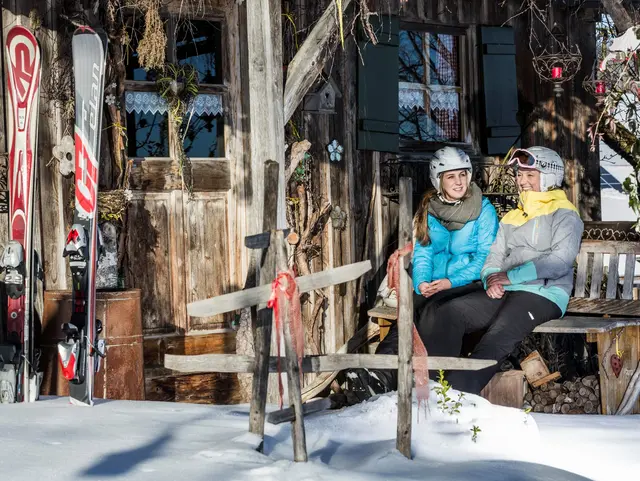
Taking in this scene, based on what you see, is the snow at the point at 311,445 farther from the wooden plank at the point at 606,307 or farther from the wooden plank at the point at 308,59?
the wooden plank at the point at 308,59

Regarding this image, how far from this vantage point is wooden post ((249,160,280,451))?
14.5ft

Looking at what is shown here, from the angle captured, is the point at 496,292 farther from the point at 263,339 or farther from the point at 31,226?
Result: the point at 31,226

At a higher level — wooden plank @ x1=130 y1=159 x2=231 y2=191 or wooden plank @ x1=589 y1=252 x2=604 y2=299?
wooden plank @ x1=130 y1=159 x2=231 y2=191

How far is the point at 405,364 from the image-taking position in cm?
461

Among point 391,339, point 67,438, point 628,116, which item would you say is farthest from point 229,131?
point 67,438

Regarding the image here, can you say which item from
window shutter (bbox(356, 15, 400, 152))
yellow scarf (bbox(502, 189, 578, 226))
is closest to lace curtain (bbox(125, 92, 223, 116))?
window shutter (bbox(356, 15, 400, 152))

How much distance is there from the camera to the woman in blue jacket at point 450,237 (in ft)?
21.7

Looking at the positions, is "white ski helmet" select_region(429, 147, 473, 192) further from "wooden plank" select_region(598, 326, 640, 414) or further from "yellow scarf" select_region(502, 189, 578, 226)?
"wooden plank" select_region(598, 326, 640, 414)

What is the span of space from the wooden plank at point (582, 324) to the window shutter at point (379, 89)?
7.16ft

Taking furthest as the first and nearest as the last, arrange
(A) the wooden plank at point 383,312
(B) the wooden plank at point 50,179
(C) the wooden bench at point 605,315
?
(A) the wooden plank at point 383,312 < (C) the wooden bench at point 605,315 < (B) the wooden plank at point 50,179

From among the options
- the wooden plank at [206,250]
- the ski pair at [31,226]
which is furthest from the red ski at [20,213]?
the wooden plank at [206,250]

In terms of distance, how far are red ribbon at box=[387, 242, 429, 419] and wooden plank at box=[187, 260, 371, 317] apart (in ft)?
0.57

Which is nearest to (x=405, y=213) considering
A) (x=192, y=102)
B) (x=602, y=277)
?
(x=192, y=102)

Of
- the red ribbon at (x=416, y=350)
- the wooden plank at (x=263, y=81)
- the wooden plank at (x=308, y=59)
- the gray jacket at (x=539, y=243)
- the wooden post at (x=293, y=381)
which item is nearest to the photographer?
the wooden post at (x=293, y=381)
